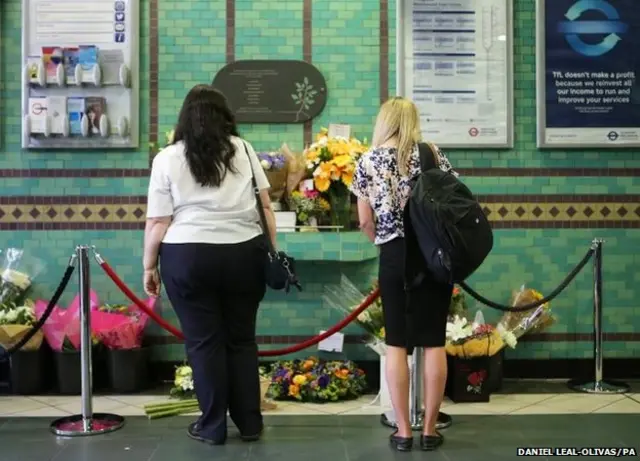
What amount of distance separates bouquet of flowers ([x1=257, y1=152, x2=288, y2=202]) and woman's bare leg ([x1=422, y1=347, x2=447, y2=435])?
181cm

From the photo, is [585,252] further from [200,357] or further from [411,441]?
[200,357]

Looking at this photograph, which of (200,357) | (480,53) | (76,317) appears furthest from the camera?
(480,53)

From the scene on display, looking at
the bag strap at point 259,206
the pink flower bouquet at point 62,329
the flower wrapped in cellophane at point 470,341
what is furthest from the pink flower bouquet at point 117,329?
the flower wrapped in cellophane at point 470,341

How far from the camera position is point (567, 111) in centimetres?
522

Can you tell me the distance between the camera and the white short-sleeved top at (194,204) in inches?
139

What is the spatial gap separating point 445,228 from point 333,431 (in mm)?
1319

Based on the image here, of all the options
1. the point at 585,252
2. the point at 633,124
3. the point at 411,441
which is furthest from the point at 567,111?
the point at 411,441

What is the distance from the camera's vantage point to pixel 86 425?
400cm

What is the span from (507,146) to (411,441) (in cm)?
234

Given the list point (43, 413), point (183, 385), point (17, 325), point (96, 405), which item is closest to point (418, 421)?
point (183, 385)

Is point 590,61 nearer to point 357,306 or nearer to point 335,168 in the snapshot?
point 335,168

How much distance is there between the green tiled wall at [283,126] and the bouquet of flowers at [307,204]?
1.21ft

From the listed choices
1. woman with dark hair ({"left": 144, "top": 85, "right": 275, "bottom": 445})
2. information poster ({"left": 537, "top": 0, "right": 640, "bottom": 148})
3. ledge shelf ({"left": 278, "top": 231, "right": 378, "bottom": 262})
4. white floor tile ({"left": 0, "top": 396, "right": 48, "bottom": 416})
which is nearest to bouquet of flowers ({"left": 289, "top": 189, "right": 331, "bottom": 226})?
ledge shelf ({"left": 278, "top": 231, "right": 378, "bottom": 262})

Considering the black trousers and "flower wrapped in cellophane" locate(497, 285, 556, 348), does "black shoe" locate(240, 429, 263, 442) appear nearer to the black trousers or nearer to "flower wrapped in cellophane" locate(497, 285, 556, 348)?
the black trousers
